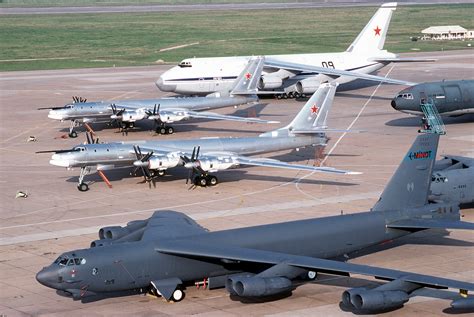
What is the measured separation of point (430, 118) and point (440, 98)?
8.34 feet

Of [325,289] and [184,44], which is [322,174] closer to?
[325,289]

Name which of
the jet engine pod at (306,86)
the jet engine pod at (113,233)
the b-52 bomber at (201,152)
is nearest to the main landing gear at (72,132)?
the b-52 bomber at (201,152)

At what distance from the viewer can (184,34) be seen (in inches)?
6152

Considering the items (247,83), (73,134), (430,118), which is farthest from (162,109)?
(430,118)

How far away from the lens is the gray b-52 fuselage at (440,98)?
74.0 meters

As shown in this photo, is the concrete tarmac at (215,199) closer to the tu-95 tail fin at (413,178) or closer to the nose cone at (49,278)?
the nose cone at (49,278)

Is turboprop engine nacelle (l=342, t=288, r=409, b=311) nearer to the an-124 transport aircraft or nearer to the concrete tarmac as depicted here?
the concrete tarmac

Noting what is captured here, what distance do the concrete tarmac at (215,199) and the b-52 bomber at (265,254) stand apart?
36.1 inches

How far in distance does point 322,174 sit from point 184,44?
282 feet

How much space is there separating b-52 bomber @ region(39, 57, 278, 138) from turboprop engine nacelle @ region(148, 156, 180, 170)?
50.2ft

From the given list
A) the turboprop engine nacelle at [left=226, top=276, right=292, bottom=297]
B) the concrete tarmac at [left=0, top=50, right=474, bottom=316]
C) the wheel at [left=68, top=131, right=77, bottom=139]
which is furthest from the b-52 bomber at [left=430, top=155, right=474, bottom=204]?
the wheel at [left=68, top=131, right=77, bottom=139]

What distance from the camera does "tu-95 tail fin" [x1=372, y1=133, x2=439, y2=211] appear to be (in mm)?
40906

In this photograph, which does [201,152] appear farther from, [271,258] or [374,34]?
[374,34]

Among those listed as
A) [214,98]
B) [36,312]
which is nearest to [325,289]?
[36,312]
